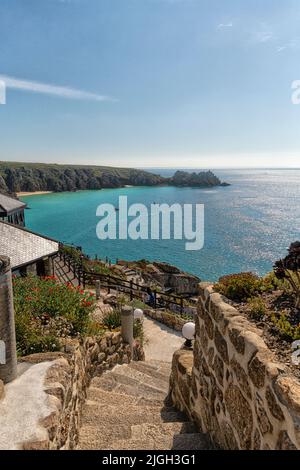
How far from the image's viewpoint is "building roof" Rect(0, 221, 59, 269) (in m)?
14.2

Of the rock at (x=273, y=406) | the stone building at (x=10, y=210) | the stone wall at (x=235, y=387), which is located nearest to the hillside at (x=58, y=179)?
the stone building at (x=10, y=210)

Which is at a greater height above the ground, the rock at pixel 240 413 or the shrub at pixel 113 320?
the rock at pixel 240 413

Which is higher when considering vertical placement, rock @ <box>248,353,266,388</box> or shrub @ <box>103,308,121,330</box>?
rock @ <box>248,353,266,388</box>

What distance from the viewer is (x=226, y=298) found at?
4.44 metres

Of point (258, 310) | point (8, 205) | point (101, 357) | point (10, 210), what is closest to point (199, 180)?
point (8, 205)

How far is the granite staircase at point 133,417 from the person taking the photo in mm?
4035

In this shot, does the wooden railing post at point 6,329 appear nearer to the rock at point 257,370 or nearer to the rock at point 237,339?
the rock at point 237,339

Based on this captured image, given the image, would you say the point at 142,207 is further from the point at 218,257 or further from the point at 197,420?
the point at 197,420

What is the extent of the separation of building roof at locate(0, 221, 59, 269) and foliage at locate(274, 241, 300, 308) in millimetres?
11986

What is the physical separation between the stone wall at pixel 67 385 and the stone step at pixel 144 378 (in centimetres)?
52

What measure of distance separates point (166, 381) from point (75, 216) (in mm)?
88340

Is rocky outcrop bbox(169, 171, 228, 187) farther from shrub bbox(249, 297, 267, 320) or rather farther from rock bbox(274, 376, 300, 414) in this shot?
rock bbox(274, 376, 300, 414)

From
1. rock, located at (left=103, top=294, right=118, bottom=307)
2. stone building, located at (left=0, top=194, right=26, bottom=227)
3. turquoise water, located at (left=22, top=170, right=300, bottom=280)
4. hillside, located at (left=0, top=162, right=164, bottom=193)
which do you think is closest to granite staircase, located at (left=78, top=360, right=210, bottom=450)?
rock, located at (left=103, top=294, right=118, bottom=307)

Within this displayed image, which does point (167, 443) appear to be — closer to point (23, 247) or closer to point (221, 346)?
point (221, 346)
